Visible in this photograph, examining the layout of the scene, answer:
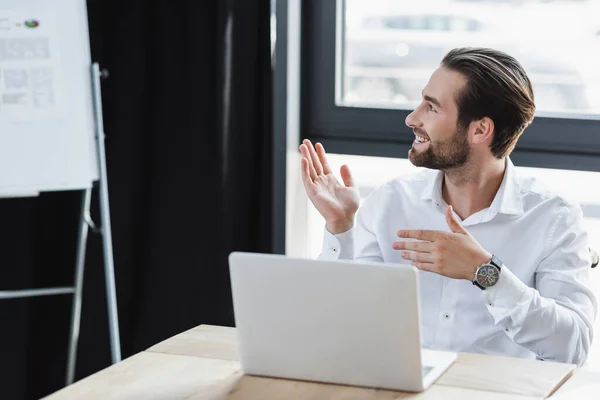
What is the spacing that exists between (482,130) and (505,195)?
0.63ft

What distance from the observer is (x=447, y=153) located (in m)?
2.46

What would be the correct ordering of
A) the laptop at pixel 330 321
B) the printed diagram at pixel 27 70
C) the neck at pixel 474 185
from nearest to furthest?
the laptop at pixel 330 321, the neck at pixel 474 185, the printed diagram at pixel 27 70

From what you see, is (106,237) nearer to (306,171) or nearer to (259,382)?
(306,171)

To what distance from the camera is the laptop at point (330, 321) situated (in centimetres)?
164

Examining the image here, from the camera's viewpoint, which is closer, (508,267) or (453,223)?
(453,223)

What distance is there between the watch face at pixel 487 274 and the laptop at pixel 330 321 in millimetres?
356

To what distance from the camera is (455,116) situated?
97.6 inches

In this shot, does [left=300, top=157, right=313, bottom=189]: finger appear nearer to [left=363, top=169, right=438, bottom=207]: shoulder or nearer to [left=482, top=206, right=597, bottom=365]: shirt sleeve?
[left=363, top=169, right=438, bottom=207]: shoulder

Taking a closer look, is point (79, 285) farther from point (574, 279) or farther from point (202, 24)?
point (574, 279)

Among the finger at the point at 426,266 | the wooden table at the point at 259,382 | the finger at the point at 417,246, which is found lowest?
the wooden table at the point at 259,382

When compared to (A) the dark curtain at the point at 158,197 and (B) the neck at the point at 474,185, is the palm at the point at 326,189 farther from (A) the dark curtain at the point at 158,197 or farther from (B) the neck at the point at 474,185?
(A) the dark curtain at the point at 158,197

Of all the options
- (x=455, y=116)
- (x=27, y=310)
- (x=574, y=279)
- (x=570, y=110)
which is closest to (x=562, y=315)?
(x=574, y=279)

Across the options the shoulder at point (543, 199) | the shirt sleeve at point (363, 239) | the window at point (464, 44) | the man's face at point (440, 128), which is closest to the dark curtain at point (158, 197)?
the window at point (464, 44)

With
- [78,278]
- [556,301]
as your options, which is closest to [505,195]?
[556,301]
